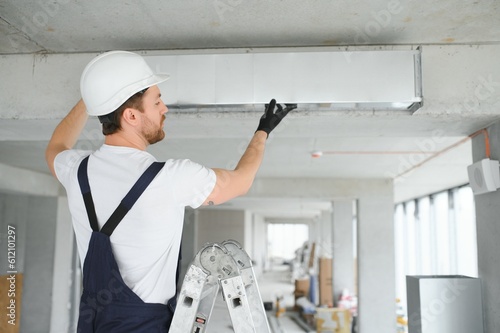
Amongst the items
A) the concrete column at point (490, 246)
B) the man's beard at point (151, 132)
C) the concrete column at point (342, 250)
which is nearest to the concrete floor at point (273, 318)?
the concrete column at point (342, 250)

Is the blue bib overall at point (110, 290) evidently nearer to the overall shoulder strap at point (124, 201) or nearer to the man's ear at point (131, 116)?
the overall shoulder strap at point (124, 201)

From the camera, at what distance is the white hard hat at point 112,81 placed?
4.42 feet

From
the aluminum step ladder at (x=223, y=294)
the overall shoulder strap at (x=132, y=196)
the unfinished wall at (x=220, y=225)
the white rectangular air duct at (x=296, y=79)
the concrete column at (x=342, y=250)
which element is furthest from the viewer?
the unfinished wall at (x=220, y=225)

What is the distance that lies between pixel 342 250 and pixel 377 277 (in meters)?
2.52

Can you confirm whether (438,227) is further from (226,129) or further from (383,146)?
(226,129)

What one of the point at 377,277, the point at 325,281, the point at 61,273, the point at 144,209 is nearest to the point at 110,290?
the point at 144,209

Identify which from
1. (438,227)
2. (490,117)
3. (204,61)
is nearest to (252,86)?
(204,61)

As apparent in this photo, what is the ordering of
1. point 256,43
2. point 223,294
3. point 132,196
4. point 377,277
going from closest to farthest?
point 132,196, point 223,294, point 256,43, point 377,277

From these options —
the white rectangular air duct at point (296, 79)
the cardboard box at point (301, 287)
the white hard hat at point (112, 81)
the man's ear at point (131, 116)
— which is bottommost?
the cardboard box at point (301, 287)

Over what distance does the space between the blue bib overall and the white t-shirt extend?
0.02 m

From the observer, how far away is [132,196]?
A: 4.05ft

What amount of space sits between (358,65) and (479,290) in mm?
1600

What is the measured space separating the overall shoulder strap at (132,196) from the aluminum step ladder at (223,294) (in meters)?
0.26

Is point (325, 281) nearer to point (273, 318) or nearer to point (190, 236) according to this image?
point (273, 318)
